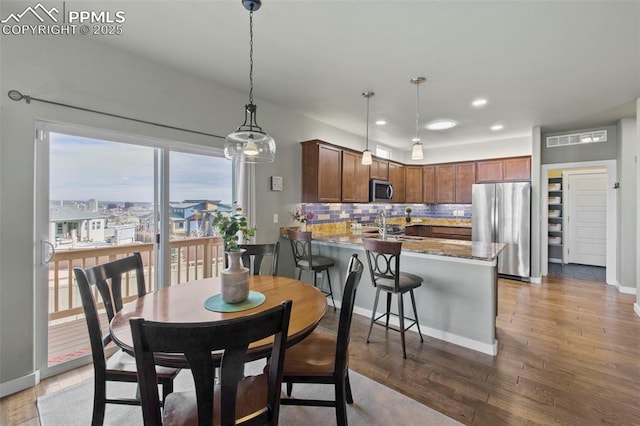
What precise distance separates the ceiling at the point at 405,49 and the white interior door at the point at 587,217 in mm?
2967

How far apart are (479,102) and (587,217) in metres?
4.99

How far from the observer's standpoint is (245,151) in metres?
2.11

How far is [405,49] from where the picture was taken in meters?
2.50

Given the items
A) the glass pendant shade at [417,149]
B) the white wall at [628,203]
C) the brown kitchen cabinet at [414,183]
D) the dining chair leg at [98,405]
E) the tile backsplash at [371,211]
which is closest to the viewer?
the dining chair leg at [98,405]

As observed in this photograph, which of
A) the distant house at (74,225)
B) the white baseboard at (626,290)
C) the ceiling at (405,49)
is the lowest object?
the white baseboard at (626,290)

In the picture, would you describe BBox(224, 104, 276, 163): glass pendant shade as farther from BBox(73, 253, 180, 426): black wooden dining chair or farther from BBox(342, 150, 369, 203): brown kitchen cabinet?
BBox(342, 150, 369, 203): brown kitchen cabinet

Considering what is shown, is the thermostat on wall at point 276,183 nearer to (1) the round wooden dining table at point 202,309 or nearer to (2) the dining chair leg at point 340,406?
(1) the round wooden dining table at point 202,309

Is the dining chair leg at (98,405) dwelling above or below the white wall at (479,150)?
below

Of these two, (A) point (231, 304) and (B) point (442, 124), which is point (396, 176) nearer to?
(B) point (442, 124)

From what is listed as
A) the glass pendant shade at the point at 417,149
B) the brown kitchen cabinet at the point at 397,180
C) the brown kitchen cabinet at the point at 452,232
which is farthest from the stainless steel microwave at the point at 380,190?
the glass pendant shade at the point at 417,149

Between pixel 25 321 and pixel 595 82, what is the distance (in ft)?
19.2

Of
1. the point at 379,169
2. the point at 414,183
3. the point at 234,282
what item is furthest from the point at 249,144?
the point at 414,183

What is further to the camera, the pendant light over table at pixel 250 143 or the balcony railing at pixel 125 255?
the balcony railing at pixel 125 255

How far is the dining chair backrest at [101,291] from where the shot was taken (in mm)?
1438
